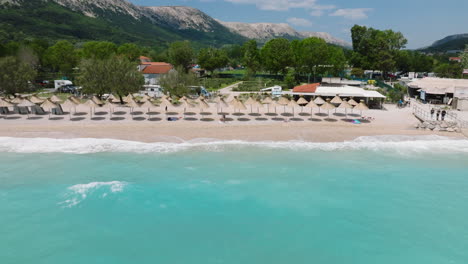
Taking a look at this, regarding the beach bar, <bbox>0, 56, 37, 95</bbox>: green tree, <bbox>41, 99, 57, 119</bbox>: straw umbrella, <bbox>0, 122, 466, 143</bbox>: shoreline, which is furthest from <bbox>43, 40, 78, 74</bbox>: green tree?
the beach bar

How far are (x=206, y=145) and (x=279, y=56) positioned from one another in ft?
173

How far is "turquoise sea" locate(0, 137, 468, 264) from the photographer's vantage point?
1389 centimetres

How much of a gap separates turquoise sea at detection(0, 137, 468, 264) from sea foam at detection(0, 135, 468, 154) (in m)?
0.16

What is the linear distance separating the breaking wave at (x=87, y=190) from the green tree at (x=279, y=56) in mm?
59487

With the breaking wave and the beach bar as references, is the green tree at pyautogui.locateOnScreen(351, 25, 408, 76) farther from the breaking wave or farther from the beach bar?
the breaking wave

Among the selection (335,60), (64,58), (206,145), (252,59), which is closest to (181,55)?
(252,59)

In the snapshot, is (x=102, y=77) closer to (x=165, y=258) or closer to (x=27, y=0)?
(x=165, y=258)

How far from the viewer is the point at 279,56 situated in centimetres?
7331

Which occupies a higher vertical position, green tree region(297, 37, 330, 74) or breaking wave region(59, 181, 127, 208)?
green tree region(297, 37, 330, 74)

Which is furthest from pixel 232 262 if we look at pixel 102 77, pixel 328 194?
pixel 102 77

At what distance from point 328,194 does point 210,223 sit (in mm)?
7061

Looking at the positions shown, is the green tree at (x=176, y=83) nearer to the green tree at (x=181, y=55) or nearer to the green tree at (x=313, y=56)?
the green tree at (x=313, y=56)

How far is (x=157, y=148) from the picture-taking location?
2453 cm

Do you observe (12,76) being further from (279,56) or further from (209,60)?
(279,56)
